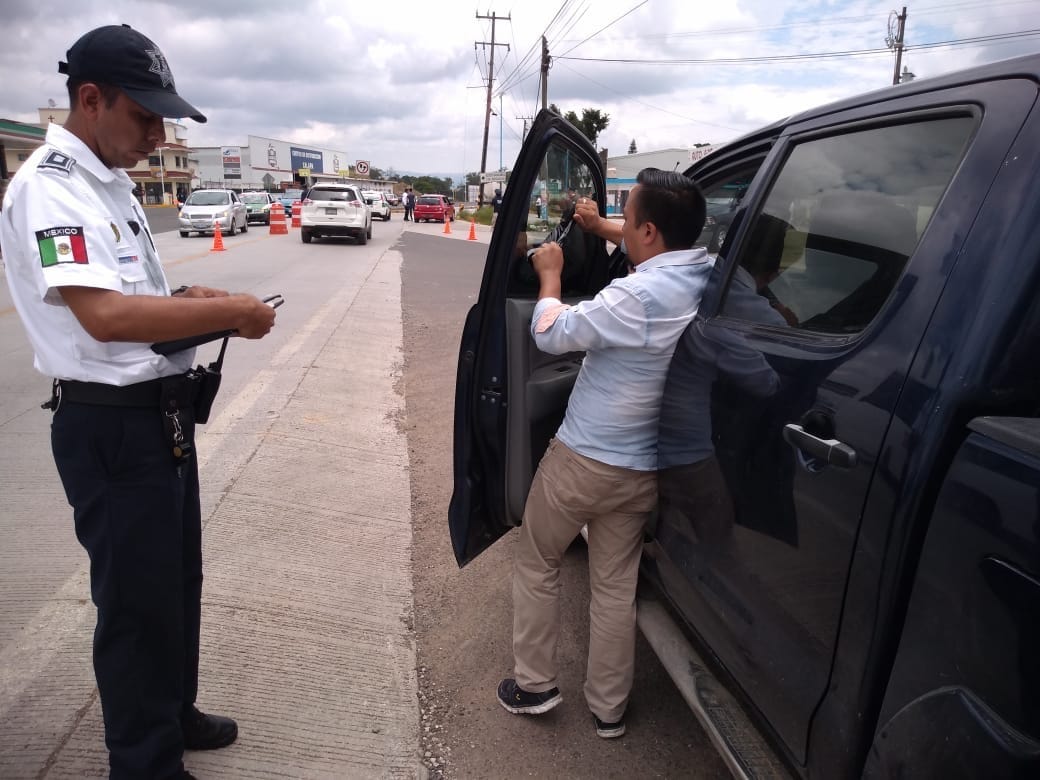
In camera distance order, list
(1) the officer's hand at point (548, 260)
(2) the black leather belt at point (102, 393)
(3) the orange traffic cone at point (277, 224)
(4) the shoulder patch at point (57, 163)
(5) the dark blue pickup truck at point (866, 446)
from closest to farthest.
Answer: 1. (5) the dark blue pickup truck at point (866, 446)
2. (4) the shoulder patch at point (57, 163)
3. (2) the black leather belt at point (102, 393)
4. (1) the officer's hand at point (548, 260)
5. (3) the orange traffic cone at point (277, 224)

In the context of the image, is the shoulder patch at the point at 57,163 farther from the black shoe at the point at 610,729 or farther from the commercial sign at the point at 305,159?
the commercial sign at the point at 305,159

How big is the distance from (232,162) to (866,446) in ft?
289

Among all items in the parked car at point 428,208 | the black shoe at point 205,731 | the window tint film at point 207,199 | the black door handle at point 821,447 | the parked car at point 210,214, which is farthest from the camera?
the parked car at point 428,208

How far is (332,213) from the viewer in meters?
21.6

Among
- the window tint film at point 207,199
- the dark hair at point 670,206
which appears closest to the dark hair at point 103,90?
the dark hair at point 670,206

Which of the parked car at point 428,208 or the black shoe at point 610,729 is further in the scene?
the parked car at point 428,208

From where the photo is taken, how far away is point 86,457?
72.8 inches

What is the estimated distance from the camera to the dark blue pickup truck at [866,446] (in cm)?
126

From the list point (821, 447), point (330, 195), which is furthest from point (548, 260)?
point (330, 195)

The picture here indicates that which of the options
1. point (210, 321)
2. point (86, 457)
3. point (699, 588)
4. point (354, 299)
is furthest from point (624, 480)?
point (354, 299)

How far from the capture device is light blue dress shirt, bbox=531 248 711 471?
223cm

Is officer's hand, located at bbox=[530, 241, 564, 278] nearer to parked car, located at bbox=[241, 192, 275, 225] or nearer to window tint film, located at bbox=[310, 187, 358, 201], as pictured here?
window tint film, located at bbox=[310, 187, 358, 201]

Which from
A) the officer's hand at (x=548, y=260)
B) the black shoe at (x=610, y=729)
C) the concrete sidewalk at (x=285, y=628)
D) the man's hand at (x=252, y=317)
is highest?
the officer's hand at (x=548, y=260)

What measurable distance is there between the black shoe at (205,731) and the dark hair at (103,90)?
177 cm
